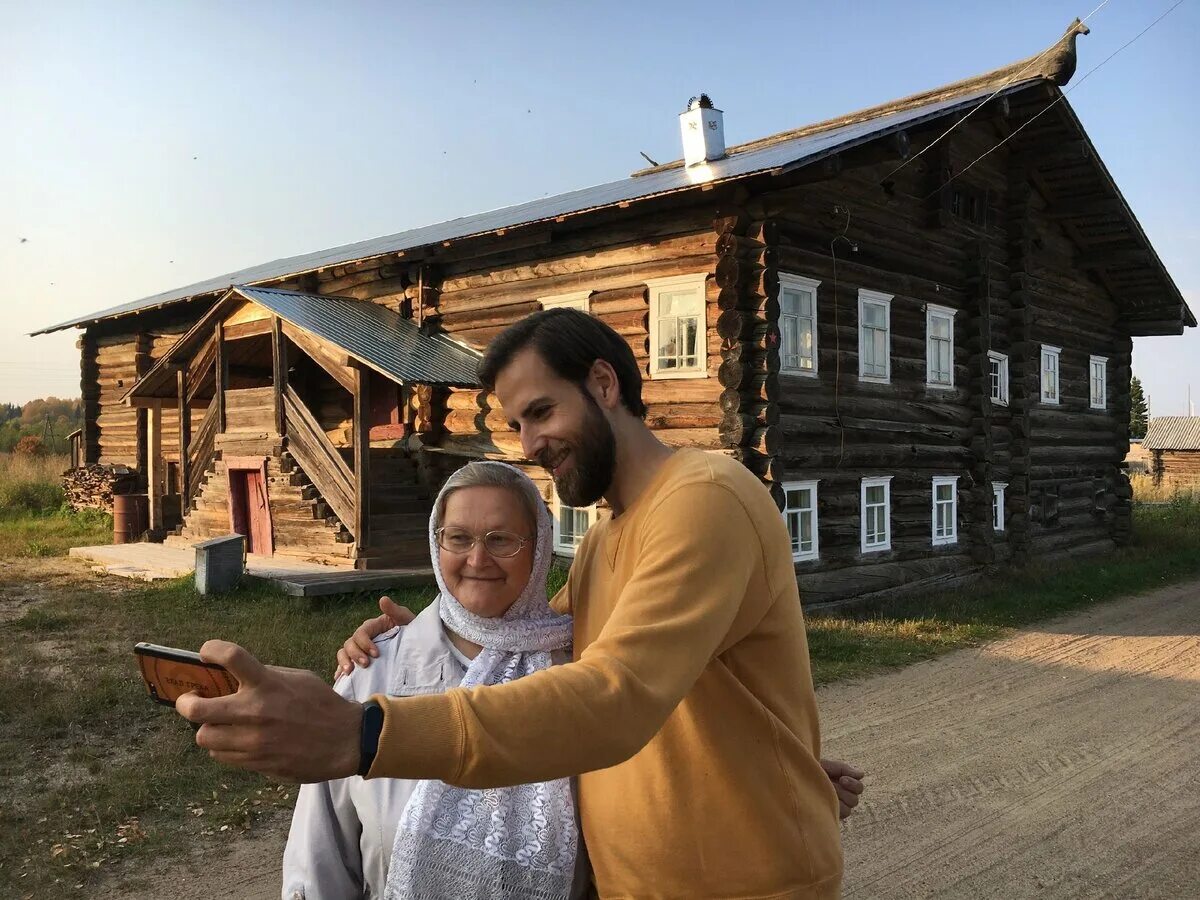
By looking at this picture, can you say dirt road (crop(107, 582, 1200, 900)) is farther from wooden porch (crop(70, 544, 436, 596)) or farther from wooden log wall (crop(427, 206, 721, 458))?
Result: wooden porch (crop(70, 544, 436, 596))

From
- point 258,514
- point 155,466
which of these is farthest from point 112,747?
point 155,466

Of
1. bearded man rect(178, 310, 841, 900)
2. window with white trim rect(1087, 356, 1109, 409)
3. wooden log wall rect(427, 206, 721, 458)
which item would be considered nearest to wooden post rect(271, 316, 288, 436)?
wooden log wall rect(427, 206, 721, 458)

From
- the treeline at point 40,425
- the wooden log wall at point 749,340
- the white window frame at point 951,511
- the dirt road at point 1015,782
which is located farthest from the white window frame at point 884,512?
the treeline at point 40,425

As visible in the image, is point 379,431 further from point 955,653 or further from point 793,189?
point 955,653

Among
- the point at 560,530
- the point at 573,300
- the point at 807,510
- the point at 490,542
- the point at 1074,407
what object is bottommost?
the point at 560,530

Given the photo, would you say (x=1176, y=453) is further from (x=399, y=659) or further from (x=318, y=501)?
(x=399, y=659)

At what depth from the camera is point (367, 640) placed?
7.73 ft

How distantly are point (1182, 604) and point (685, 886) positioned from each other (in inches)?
565

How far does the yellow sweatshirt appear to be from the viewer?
1489 mm

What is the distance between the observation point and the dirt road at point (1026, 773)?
4887 millimetres

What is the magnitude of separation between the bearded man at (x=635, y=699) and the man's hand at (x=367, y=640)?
0.46 metres

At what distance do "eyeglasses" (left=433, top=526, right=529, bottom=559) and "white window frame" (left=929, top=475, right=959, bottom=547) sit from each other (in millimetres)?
13258

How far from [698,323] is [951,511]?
602 cm

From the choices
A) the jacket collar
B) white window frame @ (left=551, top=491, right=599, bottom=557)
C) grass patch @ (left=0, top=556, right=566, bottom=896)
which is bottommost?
grass patch @ (left=0, top=556, right=566, bottom=896)
